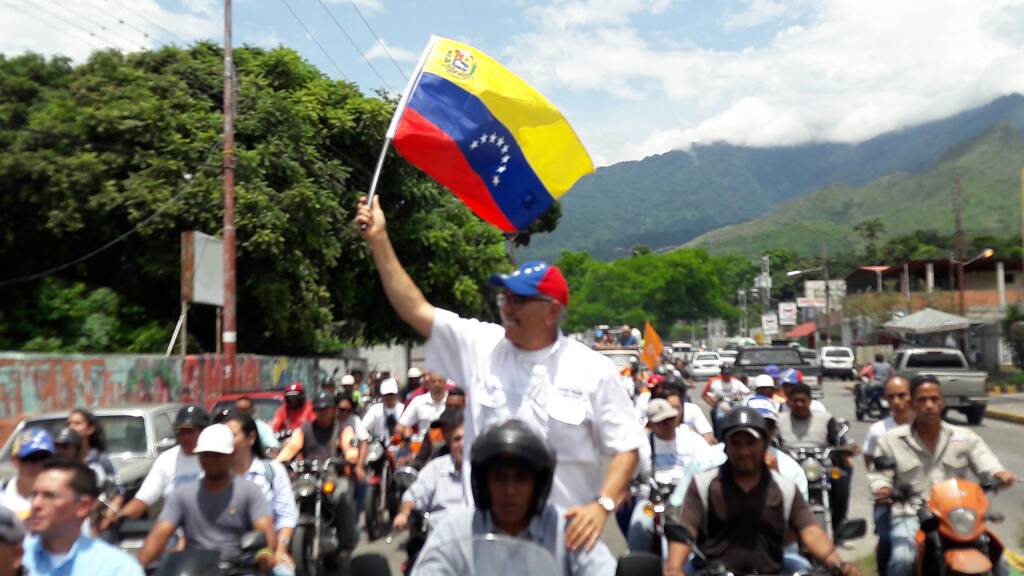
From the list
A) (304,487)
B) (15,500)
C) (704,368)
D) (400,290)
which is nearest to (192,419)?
(15,500)

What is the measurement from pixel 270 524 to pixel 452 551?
3.07 meters

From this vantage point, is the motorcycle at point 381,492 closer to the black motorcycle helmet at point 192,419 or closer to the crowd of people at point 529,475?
the crowd of people at point 529,475

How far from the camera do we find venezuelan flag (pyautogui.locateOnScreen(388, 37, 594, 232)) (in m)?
6.95

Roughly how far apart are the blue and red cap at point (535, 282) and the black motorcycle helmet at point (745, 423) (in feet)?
4.13

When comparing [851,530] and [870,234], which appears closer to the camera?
[851,530]

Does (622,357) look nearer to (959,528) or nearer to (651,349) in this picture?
(651,349)

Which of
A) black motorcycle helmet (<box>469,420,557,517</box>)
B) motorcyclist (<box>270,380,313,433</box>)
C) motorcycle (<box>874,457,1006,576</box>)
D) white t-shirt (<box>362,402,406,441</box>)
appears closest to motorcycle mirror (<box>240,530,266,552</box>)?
black motorcycle helmet (<box>469,420,557,517</box>)

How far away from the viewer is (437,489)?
6.82 meters

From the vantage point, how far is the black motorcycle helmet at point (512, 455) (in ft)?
11.3

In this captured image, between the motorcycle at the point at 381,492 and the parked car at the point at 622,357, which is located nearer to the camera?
the motorcycle at the point at 381,492

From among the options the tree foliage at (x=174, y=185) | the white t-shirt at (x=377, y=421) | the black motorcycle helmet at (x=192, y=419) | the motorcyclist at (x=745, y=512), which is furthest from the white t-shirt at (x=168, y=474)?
the tree foliage at (x=174, y=185)

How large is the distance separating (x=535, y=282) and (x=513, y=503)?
96cm

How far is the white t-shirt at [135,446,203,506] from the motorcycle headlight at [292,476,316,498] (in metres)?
2.17

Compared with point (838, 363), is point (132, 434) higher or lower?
lower
